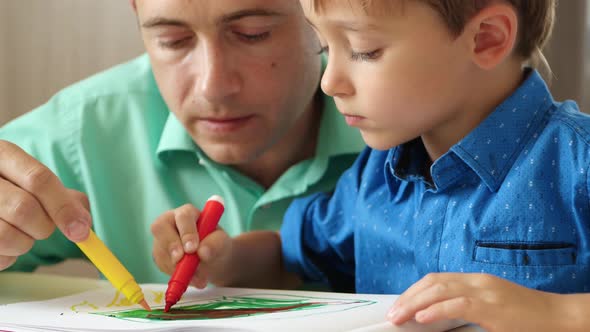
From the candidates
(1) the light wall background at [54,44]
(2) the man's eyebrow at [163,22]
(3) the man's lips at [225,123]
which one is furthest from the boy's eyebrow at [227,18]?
(1) the light wall background at [54,44]

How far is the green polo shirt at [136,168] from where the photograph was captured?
48.9 inches

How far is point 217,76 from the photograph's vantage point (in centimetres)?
104

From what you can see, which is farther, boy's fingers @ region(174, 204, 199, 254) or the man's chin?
the man's chin

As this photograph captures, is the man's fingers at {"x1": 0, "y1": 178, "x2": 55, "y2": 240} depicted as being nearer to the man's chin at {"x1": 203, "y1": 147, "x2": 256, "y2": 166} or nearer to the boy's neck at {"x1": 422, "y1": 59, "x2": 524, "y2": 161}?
the man's chin at {"x1": 203, "y1": 147, "x2": 256, "y2": 166}

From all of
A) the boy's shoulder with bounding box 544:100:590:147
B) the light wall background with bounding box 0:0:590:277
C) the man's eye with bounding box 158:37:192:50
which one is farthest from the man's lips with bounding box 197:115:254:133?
the light wall background with bounding box 0:0:590:277

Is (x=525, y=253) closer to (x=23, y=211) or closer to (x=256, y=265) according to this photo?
(x=256, y=265)

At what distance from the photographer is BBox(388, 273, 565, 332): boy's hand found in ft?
2.12

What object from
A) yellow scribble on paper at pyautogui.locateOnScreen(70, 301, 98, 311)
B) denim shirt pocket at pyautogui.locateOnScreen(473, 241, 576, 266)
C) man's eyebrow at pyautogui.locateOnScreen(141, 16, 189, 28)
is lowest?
yellow scribble on paper at pyautogui.locateOnScreen(70, 301, 98, 311)

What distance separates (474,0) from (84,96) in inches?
29.0

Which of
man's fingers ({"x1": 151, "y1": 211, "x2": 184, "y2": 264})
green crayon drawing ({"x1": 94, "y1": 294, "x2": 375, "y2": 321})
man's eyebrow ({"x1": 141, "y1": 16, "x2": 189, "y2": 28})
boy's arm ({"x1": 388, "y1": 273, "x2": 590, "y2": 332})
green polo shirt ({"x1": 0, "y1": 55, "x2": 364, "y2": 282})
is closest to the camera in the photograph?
boy's arm ({"x1": 388, "y1": 273, "x2": 590, "y2": 332})

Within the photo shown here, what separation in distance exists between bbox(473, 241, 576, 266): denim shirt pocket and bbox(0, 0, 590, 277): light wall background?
1.27 m

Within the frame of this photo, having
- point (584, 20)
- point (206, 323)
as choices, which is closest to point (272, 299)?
point (206, 323)

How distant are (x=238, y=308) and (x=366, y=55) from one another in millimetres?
288

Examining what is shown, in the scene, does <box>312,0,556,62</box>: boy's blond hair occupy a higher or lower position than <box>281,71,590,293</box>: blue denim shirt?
higher
